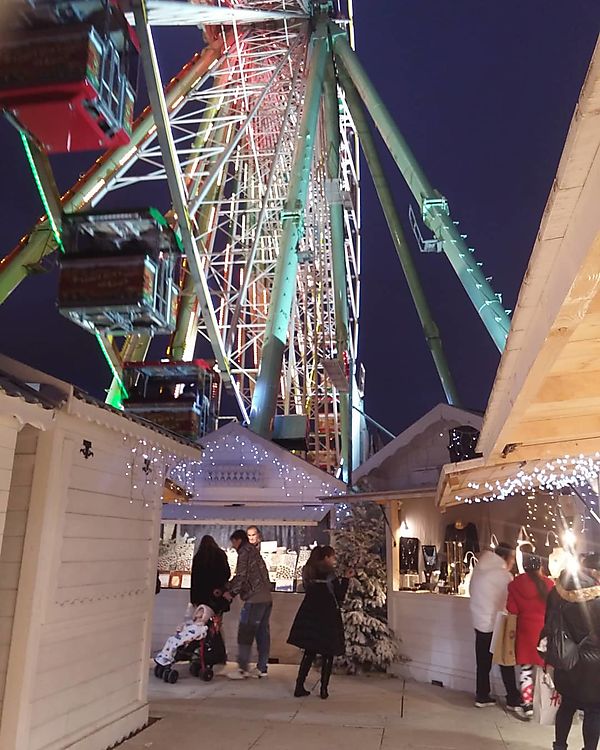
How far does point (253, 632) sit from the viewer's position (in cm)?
705

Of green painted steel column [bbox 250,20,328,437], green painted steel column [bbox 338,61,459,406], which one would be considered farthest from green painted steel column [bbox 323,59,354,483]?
green painted steel column [bbox 250,20,328,437]

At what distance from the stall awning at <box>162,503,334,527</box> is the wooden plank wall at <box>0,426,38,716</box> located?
552 cm

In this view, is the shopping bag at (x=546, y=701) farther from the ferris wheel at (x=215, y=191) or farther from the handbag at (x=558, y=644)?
the ferris wheel at (x=215, y=191)

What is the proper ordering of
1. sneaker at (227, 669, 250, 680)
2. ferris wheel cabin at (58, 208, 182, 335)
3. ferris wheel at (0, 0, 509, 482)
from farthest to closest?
ferris wheel cabin at (58, 208, 182, 335)
sneaker at (227, 669, 250, 680)
ferris wheel at (0, 0, 509, 482)

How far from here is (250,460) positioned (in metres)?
9.70

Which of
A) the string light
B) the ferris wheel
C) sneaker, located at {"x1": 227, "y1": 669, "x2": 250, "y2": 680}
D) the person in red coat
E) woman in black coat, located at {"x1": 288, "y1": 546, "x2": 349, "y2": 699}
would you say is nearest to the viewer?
the string light

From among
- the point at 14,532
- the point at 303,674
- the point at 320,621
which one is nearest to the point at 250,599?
the point at 303,674

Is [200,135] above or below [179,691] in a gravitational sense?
above

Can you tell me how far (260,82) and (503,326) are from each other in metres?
11.4

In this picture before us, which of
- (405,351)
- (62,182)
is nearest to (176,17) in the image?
(62,182)

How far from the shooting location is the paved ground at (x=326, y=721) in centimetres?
456

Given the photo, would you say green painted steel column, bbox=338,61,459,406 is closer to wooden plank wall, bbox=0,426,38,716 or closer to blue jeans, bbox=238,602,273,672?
blue jeans, bbox=238,602,273,672

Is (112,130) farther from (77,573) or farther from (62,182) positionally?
(62,182)

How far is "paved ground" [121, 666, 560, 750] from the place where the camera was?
4562 mm
